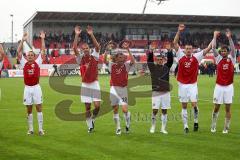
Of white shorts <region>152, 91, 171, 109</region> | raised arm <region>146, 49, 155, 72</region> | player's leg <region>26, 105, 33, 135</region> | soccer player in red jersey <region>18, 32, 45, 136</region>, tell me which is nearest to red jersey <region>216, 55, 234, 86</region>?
white shorts <region>152, 91, 171, 109</region>

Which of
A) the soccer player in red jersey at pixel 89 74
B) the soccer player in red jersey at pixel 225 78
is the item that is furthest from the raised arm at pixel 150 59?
the soccer player in red jersey at pixel 225 78

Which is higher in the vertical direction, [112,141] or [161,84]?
[161,84]

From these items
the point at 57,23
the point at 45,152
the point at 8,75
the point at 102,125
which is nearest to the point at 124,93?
the point at 102,125

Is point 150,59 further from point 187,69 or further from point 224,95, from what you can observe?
A: point 224,95

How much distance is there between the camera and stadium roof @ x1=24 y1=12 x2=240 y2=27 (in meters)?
74.0

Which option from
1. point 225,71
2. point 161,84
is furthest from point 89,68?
point 225,71

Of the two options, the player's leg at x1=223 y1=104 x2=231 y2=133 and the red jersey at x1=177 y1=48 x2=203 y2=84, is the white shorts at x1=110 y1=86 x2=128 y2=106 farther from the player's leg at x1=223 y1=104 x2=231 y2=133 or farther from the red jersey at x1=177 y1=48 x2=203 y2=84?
the player's leg at x1=223 y1=104 x2=231 y2=133

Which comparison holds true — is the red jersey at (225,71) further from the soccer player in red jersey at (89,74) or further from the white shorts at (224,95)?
the soccer player in red jersey at (89,74)

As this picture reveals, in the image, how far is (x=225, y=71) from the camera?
14.3m

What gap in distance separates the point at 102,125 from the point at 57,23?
6123cm

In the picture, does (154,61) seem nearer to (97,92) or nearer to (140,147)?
(97,92)

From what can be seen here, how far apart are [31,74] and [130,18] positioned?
6480 cm

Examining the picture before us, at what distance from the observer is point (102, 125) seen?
16.3 metres

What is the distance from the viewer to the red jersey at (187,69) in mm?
14461
